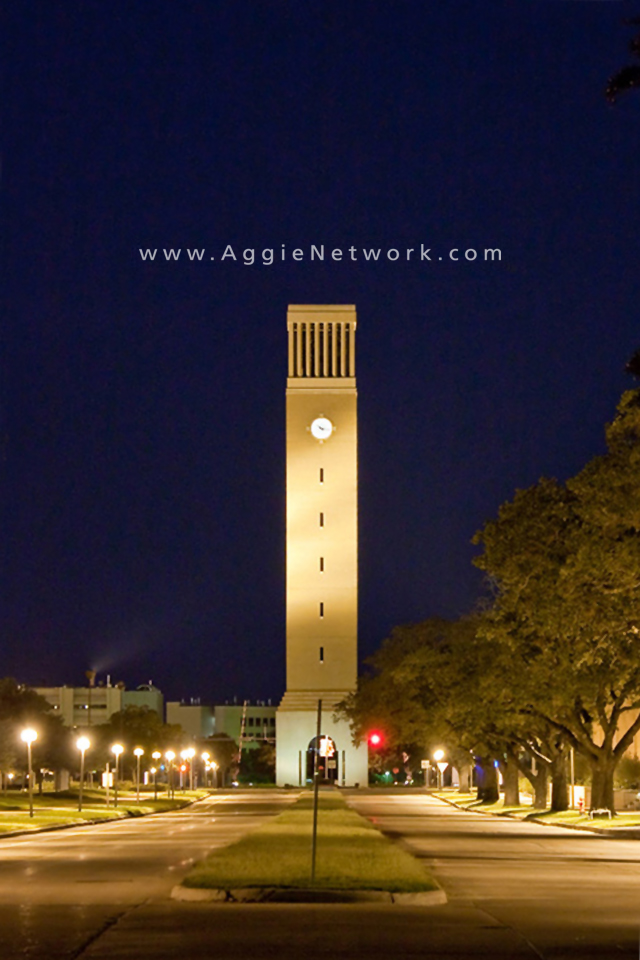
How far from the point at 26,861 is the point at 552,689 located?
25.0 metres

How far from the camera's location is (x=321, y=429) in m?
133

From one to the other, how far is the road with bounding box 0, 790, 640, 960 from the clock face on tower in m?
98.9

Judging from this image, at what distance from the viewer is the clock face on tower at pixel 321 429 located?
133m

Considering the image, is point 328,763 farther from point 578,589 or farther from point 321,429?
point 578,589

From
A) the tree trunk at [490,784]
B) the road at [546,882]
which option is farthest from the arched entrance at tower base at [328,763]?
the road at [546,882]

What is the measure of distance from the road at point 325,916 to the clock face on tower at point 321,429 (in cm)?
9891

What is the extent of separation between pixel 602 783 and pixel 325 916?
3840 cm

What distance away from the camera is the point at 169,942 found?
16.3m

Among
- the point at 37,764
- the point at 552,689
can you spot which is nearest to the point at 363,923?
the point at 552,689

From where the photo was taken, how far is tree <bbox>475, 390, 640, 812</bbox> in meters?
39.8

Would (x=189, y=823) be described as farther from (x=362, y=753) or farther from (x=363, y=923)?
(x=362, y=753)

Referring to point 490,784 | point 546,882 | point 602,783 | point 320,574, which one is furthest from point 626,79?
point 320,574

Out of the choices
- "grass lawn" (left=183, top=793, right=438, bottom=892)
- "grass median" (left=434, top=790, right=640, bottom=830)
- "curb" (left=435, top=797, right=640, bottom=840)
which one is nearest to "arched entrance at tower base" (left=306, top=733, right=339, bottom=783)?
"grass median" (left=434, top=790, right=640, bottom=830)

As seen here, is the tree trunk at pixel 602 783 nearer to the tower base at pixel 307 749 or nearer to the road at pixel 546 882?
the road at pixel 546 882
